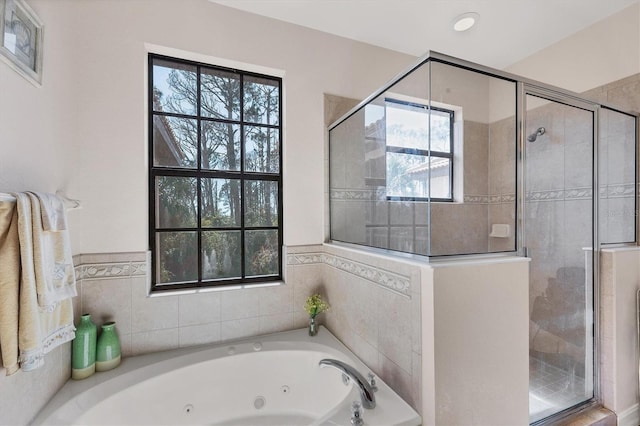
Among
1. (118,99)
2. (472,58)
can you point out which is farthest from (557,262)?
(118,99)

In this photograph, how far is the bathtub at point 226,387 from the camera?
4.55 feet

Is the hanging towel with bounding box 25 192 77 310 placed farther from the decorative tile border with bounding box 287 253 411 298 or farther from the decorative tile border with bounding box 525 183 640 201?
the decorative tile border with bounding box 525 183 640 201

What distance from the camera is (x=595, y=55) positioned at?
1.99 metres

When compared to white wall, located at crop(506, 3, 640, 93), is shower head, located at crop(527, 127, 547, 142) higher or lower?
lower

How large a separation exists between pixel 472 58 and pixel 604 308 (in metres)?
2.15

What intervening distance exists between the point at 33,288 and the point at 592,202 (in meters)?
2.81

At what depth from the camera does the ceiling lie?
1.84 m

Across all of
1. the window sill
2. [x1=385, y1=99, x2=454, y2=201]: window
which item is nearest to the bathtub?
the window sill

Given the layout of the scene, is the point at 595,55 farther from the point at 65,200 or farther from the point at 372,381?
the point at 65,200

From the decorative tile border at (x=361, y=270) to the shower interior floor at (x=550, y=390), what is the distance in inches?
29.2

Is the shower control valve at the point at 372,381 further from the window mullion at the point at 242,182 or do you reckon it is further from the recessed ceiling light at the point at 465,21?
the recessed ceiling light at the point at 465,21

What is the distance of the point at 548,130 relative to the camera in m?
1.67

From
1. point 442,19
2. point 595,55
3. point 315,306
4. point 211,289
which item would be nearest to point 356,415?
point 315,306

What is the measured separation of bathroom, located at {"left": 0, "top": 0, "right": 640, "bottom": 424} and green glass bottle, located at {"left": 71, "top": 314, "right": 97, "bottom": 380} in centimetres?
5
